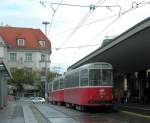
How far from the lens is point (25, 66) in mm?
115688

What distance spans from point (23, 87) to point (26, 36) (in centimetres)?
1359

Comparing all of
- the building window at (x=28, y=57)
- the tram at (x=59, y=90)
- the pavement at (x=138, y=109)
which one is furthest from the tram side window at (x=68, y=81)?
the building window at (x=28, y=57)

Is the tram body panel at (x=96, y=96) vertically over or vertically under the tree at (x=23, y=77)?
under

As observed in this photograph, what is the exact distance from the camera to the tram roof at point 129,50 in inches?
1176

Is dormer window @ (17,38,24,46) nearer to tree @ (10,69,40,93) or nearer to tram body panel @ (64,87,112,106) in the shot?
tree @ (10,69,40,93)

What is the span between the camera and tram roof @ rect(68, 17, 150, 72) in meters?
29.9

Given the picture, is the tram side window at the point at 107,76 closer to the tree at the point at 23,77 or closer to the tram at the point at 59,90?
the tram at the point at 59,90

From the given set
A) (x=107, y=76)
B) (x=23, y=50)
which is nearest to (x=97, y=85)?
(x=107, y=76)

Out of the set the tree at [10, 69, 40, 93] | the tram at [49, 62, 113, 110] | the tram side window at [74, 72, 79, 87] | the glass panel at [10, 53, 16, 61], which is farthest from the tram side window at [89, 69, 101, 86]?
the glass panel at [10, 53, 16, 61]

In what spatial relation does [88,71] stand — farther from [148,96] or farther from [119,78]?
[119,78]

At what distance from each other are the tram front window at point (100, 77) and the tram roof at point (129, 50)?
247 centimetres

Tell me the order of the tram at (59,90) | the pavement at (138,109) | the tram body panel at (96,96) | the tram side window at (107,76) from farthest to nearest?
the tram at (59,90)
the tram side window at (107,76)
the tram body panel at (96,96)
the pavement at (138,109)

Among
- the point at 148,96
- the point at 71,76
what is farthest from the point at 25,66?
the point at 71,76

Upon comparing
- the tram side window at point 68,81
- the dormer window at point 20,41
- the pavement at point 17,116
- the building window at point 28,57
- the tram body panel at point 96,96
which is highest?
the dormer window at point 20,41
